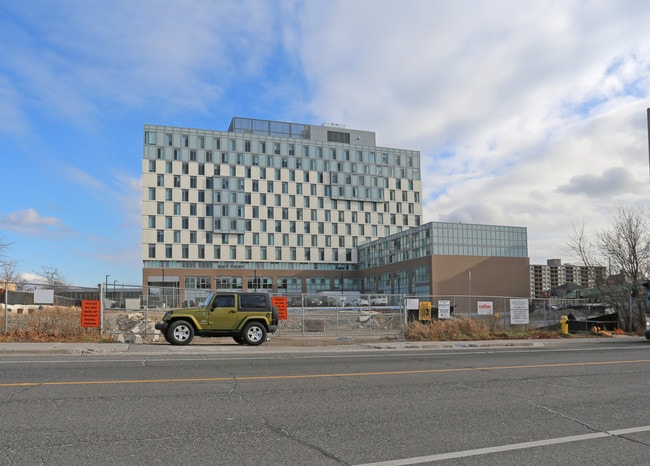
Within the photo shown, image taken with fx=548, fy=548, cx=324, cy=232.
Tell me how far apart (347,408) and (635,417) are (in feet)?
12.7

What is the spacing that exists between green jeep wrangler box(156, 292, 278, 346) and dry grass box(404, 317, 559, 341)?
684 cm

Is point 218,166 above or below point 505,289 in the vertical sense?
above

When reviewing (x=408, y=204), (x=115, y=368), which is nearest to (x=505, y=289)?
(x=408, y=204)

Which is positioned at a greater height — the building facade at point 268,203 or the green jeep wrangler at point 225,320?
the building facade at point 268,203

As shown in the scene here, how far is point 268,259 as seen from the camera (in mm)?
109375

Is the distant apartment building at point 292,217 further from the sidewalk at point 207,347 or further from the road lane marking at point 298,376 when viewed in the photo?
the road lane marking at point 298,376

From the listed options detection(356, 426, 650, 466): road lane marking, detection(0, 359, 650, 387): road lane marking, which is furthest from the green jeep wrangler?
detection(356, 426, 650, 466): road lane marking

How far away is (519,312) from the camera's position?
26047 millimetres

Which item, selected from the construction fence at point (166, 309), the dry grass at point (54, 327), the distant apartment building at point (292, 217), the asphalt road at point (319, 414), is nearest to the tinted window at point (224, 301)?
the construction fence at point (166, 309)

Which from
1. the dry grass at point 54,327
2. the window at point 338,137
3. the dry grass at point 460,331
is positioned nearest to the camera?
the dry grass at point 54,327

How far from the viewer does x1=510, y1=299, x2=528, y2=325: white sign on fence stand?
25.9m

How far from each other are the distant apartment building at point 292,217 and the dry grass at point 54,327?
7553 centimetres

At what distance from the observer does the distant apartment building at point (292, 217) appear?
95.3 metres

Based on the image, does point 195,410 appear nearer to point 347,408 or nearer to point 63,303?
point 347,408
